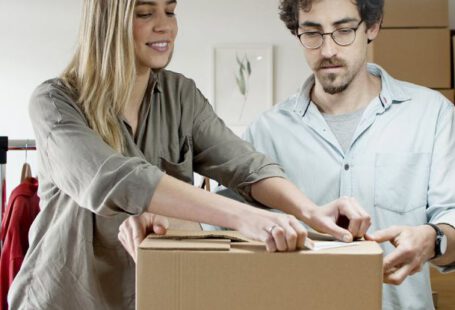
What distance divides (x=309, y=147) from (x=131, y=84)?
499 millimetres

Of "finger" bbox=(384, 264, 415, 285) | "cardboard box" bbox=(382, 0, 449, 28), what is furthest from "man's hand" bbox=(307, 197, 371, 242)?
"cardboard box" bbox=(382, 0, 449, 28)

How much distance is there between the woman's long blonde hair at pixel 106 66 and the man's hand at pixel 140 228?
8.6 inches

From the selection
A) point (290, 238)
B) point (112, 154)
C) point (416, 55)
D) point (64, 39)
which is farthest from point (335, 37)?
point (64, 39)

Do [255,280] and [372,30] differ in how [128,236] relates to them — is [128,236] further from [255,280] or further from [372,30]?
[372,30]

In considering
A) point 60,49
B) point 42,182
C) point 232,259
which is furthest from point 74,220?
point 60,49

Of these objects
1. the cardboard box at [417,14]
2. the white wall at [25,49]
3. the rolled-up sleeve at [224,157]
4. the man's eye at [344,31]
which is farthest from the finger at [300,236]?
the white wall at [25,49]

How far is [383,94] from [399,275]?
1.78 feet

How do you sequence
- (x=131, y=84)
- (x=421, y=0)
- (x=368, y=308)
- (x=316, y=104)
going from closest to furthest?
(x=368, y=308) → (x=131, y=84) → (x=316, y=104) → (x=421, y=0)

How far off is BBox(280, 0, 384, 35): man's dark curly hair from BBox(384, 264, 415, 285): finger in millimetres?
621

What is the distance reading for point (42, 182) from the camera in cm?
141

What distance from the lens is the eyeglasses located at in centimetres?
163

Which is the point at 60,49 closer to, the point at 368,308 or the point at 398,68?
the point at 398,68

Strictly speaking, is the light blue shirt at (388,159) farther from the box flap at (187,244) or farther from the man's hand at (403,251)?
the box flap at (187,244)

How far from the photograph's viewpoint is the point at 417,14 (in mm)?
4352
